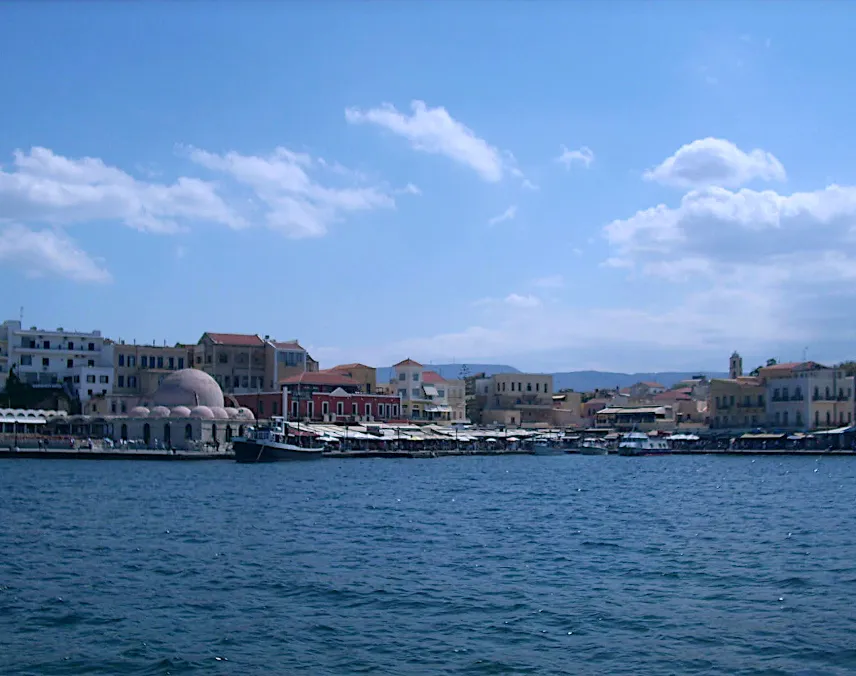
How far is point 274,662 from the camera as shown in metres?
15.3

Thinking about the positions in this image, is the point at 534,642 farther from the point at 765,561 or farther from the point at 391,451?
the point at 391,451

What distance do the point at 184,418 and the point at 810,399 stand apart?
54421mm

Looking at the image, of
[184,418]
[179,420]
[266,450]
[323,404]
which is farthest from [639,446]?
[179,420]

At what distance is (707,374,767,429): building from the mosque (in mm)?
46465

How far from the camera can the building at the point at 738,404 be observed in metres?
99.6

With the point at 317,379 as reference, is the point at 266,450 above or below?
below

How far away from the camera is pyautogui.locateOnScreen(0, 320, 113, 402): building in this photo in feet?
286

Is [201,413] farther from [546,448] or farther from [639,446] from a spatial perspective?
[639,446]

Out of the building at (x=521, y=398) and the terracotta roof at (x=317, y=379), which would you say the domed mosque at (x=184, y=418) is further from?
the building at (x=521, y=398)

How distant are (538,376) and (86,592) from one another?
98704 mm

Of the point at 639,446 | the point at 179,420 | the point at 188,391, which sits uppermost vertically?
the point at 188,391

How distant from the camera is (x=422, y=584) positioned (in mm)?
21000

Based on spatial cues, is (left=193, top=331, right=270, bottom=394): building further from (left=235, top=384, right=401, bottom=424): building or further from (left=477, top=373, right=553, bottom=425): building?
(left=477, top=373, right=553, bottom=425): building

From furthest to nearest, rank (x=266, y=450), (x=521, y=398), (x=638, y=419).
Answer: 1. (x=521, y=398)
2. (x=638, y=419)
3. (x=266, y=450)
